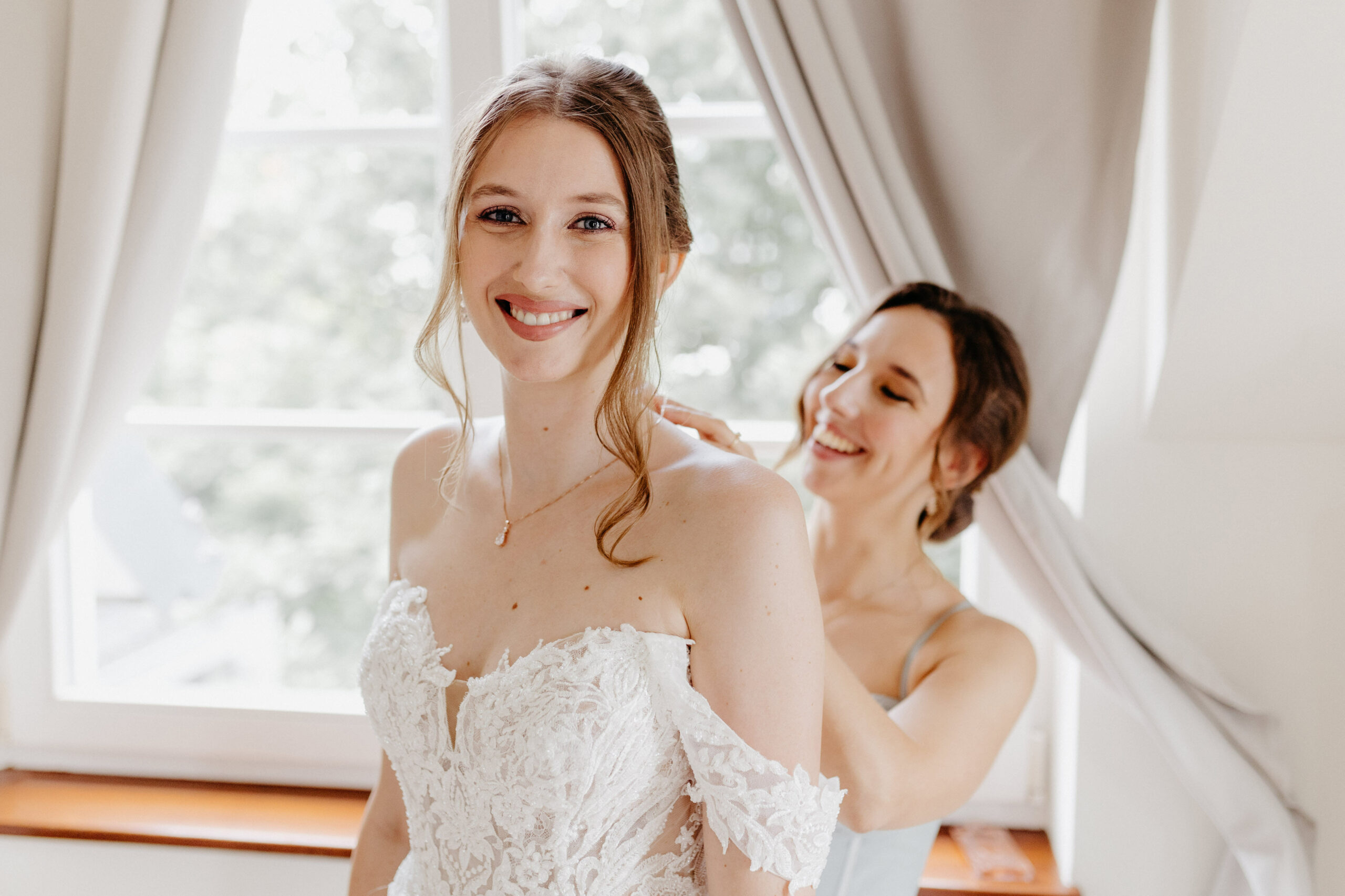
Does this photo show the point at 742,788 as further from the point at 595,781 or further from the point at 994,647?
the point at 994,647

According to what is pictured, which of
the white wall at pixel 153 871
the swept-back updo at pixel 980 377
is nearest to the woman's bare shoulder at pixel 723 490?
the swept-back updo at pixel 980 377

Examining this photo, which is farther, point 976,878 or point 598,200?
point 976,878

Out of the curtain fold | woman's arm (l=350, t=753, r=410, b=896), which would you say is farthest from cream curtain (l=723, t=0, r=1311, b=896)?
woman's arm (l=350, t=753, r=410, b=896)

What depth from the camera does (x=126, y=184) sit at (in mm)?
1613

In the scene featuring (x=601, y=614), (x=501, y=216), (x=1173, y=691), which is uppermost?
(x=501, y=216)

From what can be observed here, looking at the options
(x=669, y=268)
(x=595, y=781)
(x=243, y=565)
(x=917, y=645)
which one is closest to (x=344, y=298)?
(x=243, y=565)

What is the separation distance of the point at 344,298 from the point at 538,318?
2.02m

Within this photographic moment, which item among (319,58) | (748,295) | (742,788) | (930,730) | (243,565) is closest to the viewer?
(742,788)

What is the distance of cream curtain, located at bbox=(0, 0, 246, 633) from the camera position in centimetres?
159

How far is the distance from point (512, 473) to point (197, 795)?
1.30 m

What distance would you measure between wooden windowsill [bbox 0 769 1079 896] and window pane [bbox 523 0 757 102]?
62.7 inches

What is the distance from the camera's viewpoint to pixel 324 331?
9.34 feet

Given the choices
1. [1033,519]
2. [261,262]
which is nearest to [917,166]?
[1033,519]

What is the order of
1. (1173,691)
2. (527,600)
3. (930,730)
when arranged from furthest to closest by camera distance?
(1173,691) → (930,730) → (527,600)
